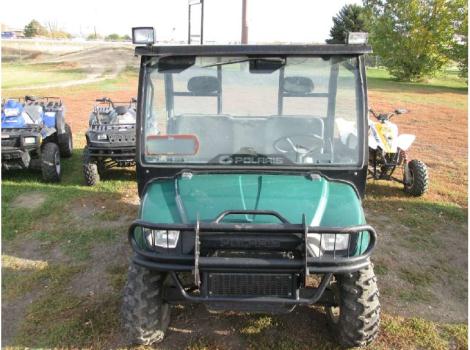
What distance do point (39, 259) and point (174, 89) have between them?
233 centimetres

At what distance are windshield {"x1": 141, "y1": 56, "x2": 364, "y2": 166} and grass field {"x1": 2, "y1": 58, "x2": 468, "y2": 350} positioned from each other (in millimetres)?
1244

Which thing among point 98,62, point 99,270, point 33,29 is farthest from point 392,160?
point 33,29

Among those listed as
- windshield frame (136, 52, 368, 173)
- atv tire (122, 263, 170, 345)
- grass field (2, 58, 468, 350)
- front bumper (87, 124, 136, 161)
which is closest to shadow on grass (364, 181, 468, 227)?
grass field (2, 58, 468, 350)

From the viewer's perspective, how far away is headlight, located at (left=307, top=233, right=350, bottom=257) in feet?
8.23

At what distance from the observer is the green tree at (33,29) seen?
2530 inches

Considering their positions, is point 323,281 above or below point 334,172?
below

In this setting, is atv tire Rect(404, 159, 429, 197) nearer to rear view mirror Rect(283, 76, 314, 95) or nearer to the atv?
rear view mirror Rect(283, 76, 314, 95)

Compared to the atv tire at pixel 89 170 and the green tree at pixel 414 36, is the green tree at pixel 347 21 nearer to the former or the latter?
the green tree at pixel 414 36

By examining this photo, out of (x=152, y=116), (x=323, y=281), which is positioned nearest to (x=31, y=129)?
(x=152, y=116)

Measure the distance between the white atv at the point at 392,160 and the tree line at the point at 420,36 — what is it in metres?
22.5

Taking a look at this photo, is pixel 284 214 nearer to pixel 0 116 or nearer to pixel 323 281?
pixel 323 281

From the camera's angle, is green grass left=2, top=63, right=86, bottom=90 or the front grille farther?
green grass left=2, top=63, right=86, bottom=90

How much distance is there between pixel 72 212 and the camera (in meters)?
5.43

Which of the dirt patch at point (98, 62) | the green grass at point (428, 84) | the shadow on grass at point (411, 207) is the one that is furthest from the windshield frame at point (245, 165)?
the green grass at point (428, 84)
